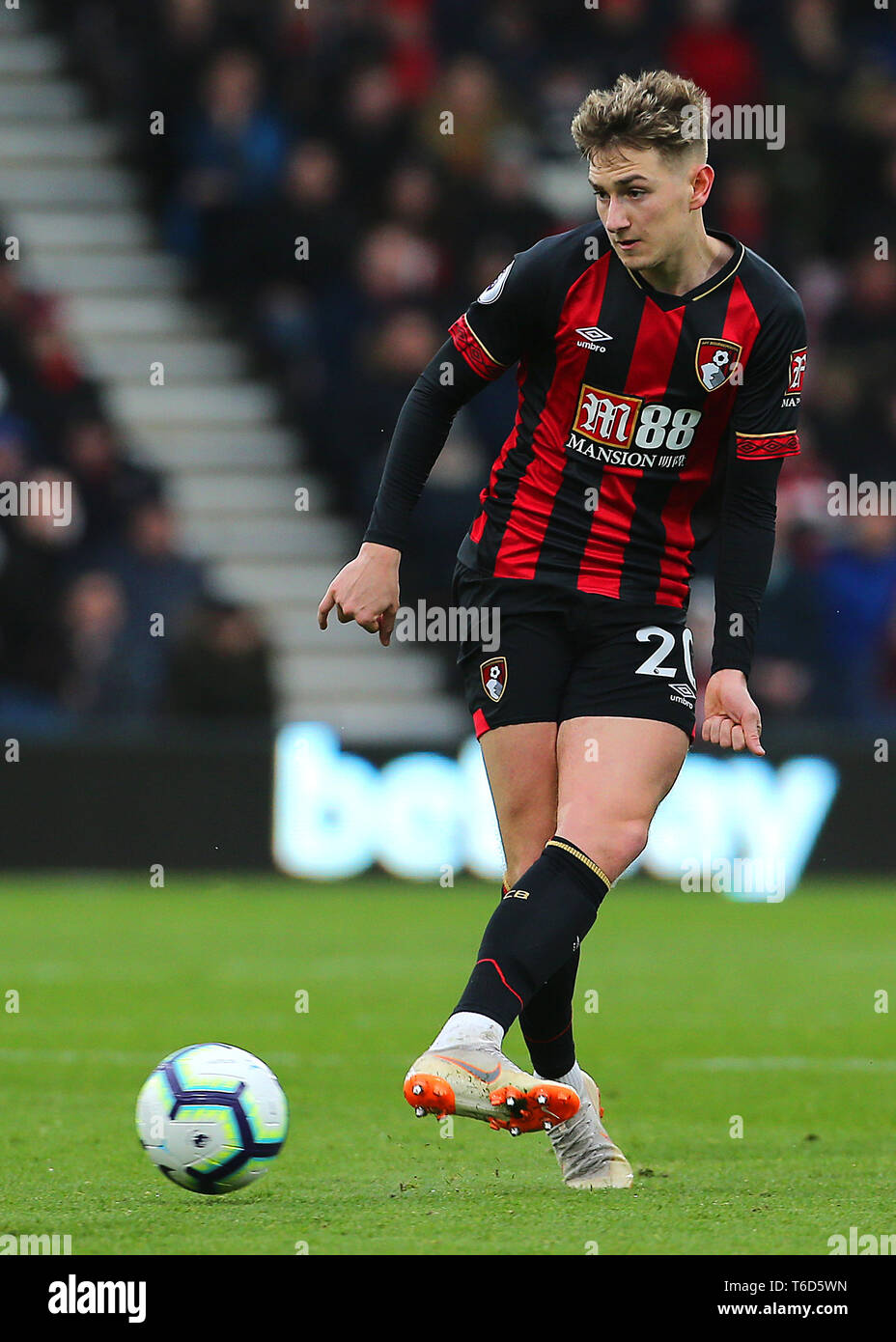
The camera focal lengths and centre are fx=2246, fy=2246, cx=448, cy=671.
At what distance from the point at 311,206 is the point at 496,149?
4.83ft

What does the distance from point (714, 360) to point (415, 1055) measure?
10.4 ft

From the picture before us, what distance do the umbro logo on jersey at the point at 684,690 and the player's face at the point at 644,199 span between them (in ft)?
2.92

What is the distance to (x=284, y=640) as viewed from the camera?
611 inches

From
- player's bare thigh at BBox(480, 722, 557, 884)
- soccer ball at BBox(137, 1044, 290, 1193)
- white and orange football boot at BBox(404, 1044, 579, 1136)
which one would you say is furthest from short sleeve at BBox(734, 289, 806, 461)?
soccer ball at BBox(137, 1044, 290, 1193)

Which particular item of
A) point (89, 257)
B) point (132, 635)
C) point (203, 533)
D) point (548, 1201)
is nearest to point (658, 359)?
point (548, 1201)

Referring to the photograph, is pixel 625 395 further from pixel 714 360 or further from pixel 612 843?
pixel 612 843

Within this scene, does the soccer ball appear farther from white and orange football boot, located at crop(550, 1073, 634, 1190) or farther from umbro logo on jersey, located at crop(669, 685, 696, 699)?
umbro logo on jersey, located at crop(669, 685, 696, 699)

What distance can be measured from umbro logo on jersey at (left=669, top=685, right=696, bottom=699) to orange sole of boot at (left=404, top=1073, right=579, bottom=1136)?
998 mm

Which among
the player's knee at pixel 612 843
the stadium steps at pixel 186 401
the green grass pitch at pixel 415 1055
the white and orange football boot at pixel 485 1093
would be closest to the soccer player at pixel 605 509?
the player's knee at pixel 612 843

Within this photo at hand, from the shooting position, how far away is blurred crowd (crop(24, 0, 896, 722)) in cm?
1367

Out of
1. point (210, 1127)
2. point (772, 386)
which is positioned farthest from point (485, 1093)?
point (772, 386)

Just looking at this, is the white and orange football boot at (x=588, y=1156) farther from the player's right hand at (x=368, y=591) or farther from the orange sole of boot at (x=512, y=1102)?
the player's right hand at (x=368, y=591)

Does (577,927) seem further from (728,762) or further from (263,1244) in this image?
(728,762)

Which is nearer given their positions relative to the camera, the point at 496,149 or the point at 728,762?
the point at 728,762
